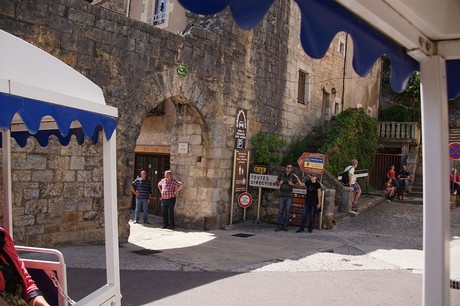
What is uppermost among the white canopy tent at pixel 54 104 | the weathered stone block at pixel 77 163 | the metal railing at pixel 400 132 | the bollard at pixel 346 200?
the metal railing at pixel 400 132

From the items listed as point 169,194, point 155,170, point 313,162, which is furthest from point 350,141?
point 169,194

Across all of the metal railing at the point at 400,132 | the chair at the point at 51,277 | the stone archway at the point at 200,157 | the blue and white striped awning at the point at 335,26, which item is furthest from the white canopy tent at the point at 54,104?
the metal railing at the point at 400,132

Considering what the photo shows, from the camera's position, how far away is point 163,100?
391 inches

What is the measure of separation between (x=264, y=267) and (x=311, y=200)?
12.4ft

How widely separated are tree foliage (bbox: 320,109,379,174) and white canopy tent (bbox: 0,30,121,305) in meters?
10.9

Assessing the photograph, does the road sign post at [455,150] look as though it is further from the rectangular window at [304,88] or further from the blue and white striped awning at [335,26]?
the blue and white striped awning at [335,26]

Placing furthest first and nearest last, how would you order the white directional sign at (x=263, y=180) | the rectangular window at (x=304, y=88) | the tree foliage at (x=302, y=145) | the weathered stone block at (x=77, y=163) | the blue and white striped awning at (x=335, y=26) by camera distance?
1. the rectangular window at (x=304, y=88)
2. the tree foliage at (x=302, y=145)
3. the white directional sign at (x=263, y=180)
4. the weathered stone block at (x=77, y=163)
5. the blue and white striped awning at (x=335, y=26)

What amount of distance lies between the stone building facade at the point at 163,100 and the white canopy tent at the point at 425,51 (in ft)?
20.7

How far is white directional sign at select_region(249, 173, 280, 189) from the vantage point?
11.3m

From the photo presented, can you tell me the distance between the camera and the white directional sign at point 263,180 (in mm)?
11281

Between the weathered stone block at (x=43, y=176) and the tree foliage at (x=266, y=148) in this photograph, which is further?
the tree foliage at (x=266, y=148)

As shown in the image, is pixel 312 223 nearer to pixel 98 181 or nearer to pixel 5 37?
pixel 98 181

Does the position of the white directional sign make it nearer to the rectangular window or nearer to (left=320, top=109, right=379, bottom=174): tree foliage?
(left=320, top=109, right=379, bottom=174): tree foliage

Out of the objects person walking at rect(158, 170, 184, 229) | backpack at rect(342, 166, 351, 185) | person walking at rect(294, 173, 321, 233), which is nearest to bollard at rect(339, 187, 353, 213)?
backpack at rect(342, 166, 351, 185)
